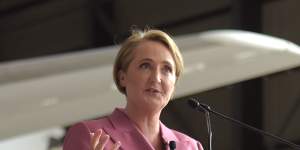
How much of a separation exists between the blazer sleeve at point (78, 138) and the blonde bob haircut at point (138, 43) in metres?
0.17

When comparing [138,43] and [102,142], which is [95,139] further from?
[138,43]

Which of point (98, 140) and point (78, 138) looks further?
point (78, 138)

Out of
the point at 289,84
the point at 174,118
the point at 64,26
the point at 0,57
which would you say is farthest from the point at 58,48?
the point at 289,84

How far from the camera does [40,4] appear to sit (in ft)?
29.5

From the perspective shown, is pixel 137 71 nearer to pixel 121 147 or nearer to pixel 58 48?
pixel 121 147

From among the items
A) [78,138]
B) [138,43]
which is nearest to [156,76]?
[138,43]

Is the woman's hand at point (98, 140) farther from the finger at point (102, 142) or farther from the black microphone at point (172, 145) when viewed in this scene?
the black microphone at point (172, 145)

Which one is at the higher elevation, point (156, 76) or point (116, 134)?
point (156, 76)

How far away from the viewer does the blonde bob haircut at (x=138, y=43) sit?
1518 mm

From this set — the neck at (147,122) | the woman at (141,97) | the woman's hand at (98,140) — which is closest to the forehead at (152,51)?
the woman at (141,97)

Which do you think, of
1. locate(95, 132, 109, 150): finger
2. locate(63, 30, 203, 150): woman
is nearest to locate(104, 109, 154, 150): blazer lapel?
locate(63, 30, 203, 150): woman

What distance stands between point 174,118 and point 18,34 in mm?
2745

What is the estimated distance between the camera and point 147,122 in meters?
1.53

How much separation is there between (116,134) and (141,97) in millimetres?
100
